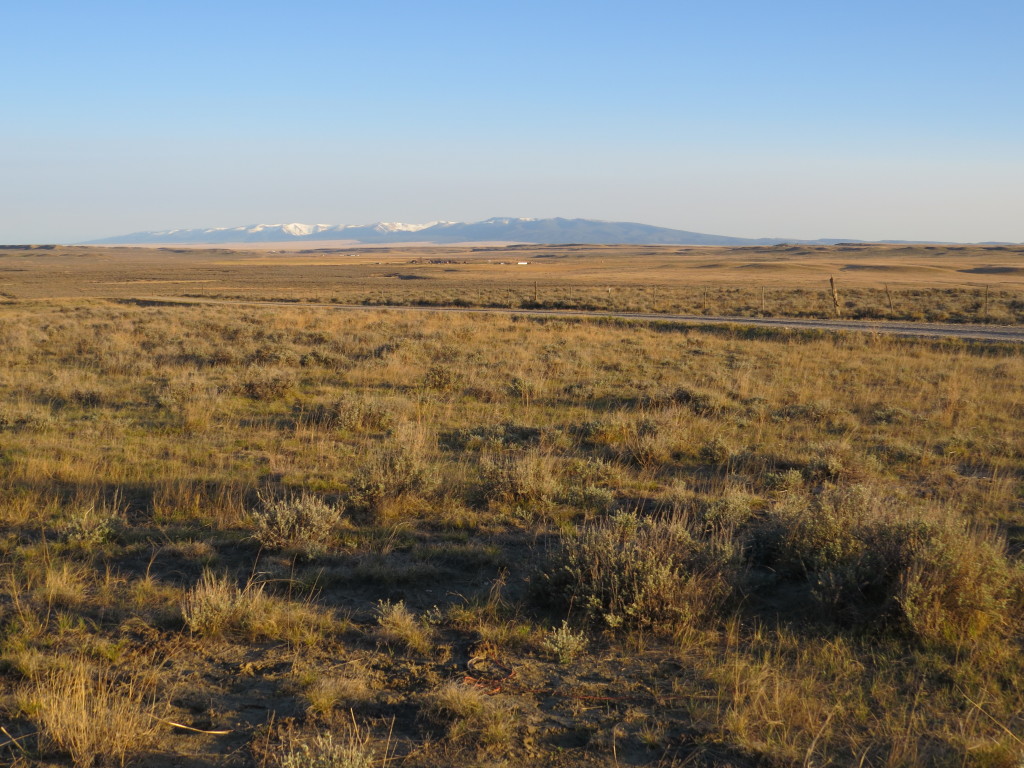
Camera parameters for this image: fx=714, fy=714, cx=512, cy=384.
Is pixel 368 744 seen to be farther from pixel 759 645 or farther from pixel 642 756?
pixel 759 645

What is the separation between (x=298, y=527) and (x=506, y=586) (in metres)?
1.82

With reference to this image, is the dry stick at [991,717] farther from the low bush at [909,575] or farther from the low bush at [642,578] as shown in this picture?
the low bush at [642,578]

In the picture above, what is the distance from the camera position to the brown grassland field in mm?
3564

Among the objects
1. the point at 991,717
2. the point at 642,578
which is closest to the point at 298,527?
the point at 642,578

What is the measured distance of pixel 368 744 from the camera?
3.45 m

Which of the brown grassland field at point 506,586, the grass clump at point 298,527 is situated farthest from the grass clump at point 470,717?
the grass clump at point 298,527

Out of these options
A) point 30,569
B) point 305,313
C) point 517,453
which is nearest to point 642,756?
point 30,569

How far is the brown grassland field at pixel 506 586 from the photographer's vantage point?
11.7 ft

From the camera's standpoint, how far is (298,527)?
5.85m

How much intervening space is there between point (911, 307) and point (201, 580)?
123 feet

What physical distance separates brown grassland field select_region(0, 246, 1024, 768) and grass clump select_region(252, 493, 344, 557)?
31mm

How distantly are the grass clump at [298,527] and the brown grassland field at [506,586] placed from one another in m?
0.03

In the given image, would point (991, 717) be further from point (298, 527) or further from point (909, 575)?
point (298, 527)

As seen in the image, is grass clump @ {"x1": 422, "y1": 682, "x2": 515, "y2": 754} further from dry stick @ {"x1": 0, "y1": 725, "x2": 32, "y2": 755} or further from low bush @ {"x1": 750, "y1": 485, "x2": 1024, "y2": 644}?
low bush @ {"x1": 750, "y1": 485, "x2": 1024, "y2": 644}
